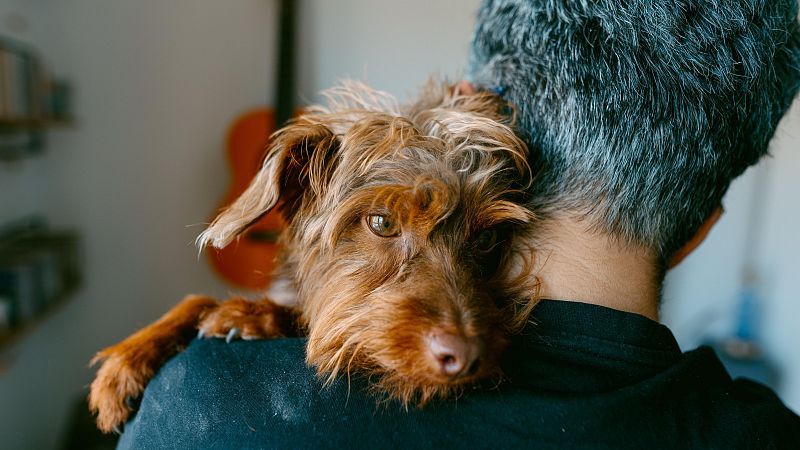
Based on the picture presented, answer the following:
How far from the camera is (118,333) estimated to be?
3805 millimetres

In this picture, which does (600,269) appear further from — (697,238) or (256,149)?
(256,149)

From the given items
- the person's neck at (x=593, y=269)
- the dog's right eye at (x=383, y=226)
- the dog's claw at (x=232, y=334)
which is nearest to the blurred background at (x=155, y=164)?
the dog's claw at (x=232, y=334)

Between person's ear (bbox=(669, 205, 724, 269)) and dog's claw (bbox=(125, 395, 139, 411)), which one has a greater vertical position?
person's ear (bbox=(669, 205, 724, 269))

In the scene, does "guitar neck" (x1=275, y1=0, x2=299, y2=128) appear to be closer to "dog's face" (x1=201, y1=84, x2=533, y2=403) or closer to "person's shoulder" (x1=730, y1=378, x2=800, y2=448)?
"dog's face" (x1=201, y1=84, x2=533, y2=403)

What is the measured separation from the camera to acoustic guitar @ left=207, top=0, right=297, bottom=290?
3754mm

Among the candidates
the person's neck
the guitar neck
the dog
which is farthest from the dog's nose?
the guitar neck

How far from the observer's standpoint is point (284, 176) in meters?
1.19

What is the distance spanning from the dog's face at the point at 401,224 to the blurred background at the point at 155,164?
7.81 ft

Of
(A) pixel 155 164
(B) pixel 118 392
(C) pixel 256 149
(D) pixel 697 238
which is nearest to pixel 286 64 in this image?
(C) pixel 256 149

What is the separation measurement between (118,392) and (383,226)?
67 cm

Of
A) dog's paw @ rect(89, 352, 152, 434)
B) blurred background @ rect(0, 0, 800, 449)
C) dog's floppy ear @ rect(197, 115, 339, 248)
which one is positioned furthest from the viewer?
blurred background @ rect(0, 0, 800, 449)

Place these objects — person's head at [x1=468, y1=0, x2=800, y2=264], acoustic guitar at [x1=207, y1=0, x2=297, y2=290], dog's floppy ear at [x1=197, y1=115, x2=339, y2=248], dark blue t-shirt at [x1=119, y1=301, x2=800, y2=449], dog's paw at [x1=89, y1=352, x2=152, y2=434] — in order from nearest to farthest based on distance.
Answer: dark blue t-shirt at [x1=119, y1=301, x2=800, y2=449], person's head at [x1=468, y1=0, x2=800, y2=264], dog's floppy ear at [x1=197, y1=115, x2=339, y2=248], dog's paw at [x1=89, y1=352, x2=152, y2=434], acoustic guitar at [x1=207, y1=0, x2=297, y2=290]

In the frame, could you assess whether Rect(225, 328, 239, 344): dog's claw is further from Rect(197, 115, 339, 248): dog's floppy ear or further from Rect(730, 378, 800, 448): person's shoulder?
Rect(730, 378, 800, 448): person's shoulder

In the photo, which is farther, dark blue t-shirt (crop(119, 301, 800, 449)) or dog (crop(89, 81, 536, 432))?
dog (crop(89, 81, 536, 432))
